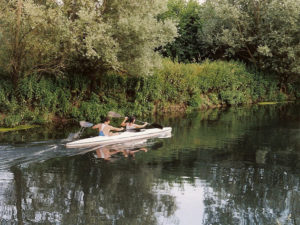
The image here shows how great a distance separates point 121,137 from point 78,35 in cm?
619

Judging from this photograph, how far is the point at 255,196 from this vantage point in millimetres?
10914

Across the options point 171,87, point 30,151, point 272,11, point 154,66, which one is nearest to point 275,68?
point 272,11

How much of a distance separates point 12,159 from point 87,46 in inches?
325

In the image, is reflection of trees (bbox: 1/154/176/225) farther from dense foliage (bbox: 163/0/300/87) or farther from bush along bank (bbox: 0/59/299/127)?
dense foliage (bbox: 163/0/300/87)

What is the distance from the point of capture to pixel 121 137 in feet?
58.9

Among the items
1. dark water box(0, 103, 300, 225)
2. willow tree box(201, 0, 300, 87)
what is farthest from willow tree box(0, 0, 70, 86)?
willow tree box(201, 0, 300, 87)

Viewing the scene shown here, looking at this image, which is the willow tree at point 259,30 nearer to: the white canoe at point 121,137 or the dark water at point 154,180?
the dark water at point 154,180

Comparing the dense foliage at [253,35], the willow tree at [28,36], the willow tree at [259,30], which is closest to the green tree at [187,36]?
the dense foliage at [253,35]

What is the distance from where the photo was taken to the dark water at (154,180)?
9.52 meters

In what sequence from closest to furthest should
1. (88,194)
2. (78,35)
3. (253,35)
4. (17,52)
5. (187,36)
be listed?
(88,194)
(17,52)
(78,35)
(253,35)
(187,36)

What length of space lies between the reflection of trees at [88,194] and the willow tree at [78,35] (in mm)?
8482

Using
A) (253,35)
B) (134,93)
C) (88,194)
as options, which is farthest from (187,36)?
(88,194)

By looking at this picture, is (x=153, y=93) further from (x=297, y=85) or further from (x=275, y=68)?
(x=297, y=85)

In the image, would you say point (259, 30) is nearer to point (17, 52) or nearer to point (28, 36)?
point (28, 36)
